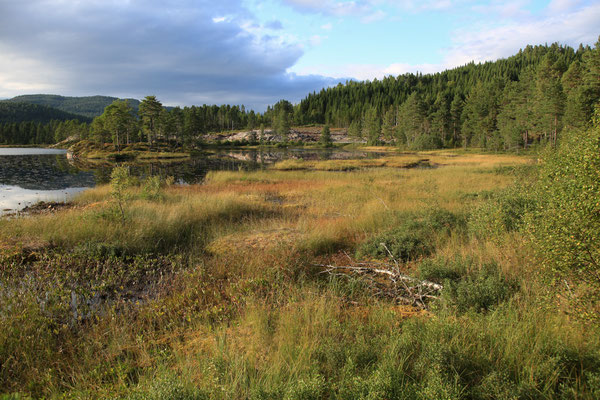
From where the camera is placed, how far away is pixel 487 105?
68.9 meters

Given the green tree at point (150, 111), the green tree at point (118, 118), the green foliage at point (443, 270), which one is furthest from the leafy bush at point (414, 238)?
the green tree at point (150, 111)

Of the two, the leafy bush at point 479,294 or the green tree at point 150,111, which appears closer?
the leafy bush at point 479,294

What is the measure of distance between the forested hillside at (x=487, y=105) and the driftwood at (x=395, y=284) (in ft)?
46.1

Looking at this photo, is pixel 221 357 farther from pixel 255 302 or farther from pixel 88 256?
pixel 88 256

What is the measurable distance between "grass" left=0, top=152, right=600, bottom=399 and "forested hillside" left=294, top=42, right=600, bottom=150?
13.9 m

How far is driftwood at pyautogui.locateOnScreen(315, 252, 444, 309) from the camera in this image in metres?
5.70

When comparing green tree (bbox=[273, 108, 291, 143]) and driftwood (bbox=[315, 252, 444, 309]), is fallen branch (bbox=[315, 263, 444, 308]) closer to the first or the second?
driftwood (bbox=[315, 252, 444, 309])

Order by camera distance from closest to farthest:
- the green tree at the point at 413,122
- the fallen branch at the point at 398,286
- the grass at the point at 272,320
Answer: the grass at the point at 272,320, the fallen branch at the point at 398,286, the green tree at the point at 413,122

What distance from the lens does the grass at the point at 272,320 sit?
9.99 feet

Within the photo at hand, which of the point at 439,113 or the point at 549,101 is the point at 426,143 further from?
the point at 549,101

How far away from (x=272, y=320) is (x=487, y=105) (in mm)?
80809

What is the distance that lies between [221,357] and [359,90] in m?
175

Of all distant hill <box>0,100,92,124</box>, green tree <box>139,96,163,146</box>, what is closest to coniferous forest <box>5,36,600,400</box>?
green tree <box>139,96,163,146</box>

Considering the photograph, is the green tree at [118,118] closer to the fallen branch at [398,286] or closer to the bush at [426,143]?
the bush at [426,143]
